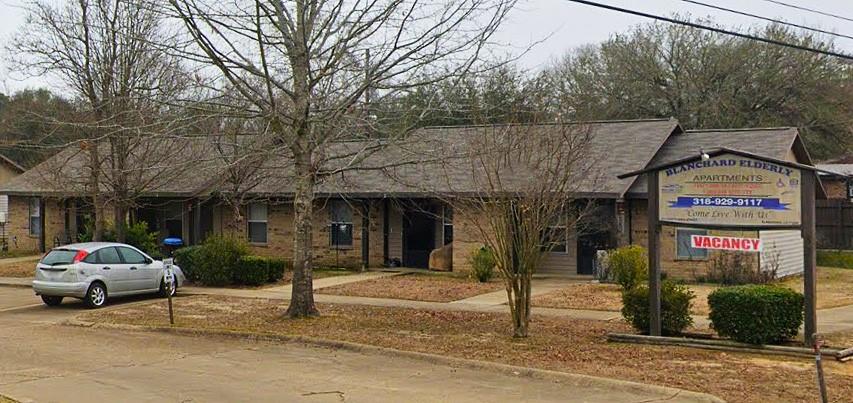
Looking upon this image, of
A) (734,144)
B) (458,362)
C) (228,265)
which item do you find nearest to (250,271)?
(228,265)

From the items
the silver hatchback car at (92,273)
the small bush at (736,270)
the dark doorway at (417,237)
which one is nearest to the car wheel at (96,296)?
the silver hatchback car at (92,273)

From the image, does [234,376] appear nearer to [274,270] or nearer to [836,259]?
[274,270]

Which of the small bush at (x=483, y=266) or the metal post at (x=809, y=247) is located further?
the small bush at (x=483, y=266)

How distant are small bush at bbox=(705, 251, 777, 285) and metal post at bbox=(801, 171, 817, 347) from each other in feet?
33.7

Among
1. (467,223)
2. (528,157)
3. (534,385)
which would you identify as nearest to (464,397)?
(534,385)

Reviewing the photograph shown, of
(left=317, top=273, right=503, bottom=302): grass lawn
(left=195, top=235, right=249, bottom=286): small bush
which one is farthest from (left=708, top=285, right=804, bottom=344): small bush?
(left=195, top=235, right=249, bottom=286): small bush

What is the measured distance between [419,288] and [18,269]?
558 inches

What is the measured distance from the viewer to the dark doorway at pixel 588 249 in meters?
24.1

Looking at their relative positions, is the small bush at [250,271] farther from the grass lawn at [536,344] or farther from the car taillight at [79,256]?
the car taillight at [79,256]

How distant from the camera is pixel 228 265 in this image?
22.2 m

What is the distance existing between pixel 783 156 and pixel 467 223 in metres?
8.68

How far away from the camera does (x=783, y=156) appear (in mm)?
22875

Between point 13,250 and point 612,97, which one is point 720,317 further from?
point 612,97

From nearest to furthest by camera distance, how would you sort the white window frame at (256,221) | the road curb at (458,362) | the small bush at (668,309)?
1. the road curb at (458,362)
2. the small bush at (668,309)
3. the white window frame at (256,221)
